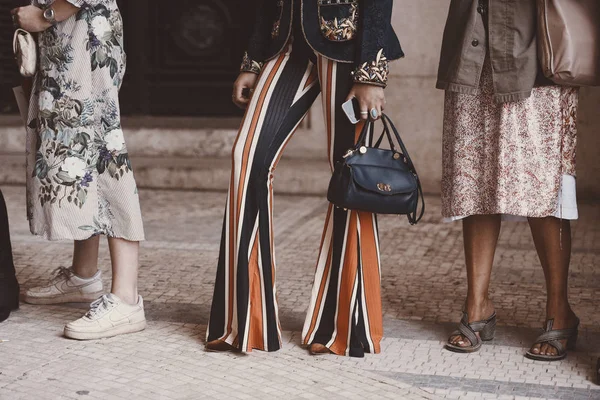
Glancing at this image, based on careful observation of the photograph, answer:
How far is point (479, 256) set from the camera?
12.7 ft

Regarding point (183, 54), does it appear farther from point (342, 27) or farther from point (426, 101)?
point (342, 27)

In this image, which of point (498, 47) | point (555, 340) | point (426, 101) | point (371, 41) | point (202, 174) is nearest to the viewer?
point (371, 41)

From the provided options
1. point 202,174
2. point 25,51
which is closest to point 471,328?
point 25,51

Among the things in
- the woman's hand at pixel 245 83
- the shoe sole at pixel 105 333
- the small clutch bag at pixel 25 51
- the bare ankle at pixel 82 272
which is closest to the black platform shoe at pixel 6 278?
the bare ankle at pixel 82 272

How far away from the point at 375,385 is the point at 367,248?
0.53 meters

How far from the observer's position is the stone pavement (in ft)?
11.2

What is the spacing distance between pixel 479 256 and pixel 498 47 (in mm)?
804

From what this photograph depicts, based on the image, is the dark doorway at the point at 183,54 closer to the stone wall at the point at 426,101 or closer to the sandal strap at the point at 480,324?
the stone wall at the point at 426,101

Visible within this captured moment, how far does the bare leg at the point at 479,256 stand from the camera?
3.86 meters

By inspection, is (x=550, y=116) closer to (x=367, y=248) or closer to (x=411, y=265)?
(x=367, y=248)

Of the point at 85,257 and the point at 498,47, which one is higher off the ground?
the point at 498,47

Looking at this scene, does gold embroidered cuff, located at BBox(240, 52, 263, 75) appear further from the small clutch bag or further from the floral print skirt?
the small clutch bag

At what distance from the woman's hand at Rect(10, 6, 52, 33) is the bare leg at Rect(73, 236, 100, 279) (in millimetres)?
1006

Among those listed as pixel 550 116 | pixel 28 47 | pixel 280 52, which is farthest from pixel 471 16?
pixel 28 47
